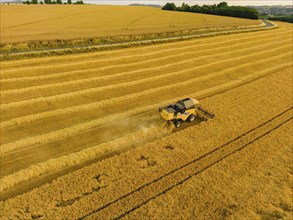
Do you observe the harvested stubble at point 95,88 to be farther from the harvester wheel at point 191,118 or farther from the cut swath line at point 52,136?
the harvester wheel at point 191,118

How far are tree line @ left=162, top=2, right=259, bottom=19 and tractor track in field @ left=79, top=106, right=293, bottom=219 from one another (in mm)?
103195

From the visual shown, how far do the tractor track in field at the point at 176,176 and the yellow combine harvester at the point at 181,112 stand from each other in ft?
11.3

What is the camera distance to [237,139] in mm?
18578

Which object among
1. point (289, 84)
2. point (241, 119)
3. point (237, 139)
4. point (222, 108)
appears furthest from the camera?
point (289, 84)

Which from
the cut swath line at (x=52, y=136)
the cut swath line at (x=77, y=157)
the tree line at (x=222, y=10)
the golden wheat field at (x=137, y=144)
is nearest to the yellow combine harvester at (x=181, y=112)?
the golden wheat field at (x=137, y=144)

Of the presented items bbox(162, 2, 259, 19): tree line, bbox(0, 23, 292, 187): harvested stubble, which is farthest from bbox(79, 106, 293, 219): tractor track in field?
bbox(162, 2, 259, 19): tree line

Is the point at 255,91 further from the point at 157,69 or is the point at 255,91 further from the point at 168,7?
the point at 168,7

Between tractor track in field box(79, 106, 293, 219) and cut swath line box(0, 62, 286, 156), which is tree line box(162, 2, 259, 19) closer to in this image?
tractor track in field box(79, 106, 293, 219)

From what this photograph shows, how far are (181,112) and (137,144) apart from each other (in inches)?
162

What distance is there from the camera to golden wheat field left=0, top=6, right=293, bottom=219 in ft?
42.4

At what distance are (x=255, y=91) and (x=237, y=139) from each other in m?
11.0

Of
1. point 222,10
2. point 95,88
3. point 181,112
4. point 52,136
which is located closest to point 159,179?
point 181,112

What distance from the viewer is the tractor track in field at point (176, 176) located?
488 inches

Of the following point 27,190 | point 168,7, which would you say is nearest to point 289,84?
point 27,190
